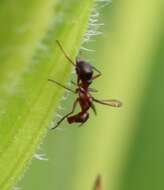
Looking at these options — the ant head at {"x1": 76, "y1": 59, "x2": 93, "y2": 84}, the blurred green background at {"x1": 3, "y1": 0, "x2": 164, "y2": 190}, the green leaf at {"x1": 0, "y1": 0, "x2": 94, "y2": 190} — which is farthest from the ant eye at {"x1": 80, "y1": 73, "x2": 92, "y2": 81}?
the green leaf at {"x1": 0, "y1": 0, "x2": 94, "y2": 190}

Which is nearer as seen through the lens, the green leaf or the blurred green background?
the green leaf

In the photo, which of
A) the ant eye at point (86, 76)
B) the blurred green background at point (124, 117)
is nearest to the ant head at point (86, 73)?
the ant eye at point (86, 76)

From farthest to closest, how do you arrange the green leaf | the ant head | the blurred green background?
the blurred green background → the ant head → the green leaf

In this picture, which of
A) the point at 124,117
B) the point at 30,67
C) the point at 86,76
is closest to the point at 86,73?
the point at 86,76

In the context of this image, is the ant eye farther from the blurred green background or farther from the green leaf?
the green leaf

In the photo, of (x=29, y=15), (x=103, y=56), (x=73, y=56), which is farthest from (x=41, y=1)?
(x=103, y=56)

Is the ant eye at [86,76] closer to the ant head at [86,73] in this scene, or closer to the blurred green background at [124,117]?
the ant head at [86,73]

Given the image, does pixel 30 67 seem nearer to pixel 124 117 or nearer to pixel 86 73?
pixel 86 73
